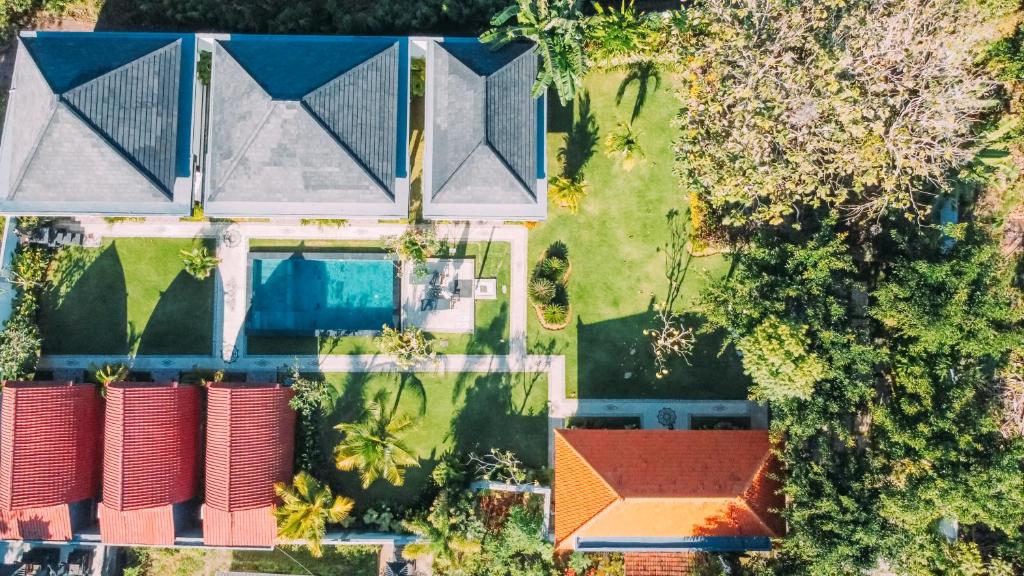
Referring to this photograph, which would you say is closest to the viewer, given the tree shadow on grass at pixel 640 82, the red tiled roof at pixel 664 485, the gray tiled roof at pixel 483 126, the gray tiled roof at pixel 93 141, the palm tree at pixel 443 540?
the gray tiled roof at pixel 93 141

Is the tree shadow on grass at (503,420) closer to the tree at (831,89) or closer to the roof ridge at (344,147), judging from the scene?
the roof ridge at (344,147)

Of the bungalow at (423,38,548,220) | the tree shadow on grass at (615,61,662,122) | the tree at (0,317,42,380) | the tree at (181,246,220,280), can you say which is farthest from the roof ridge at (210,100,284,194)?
the tree shadow on grass at (615,61,662,122)

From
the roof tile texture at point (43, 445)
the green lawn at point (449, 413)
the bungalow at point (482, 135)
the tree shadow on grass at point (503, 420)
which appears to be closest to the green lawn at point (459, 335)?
the green lawn at point (449, 413)

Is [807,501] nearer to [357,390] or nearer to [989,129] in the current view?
[989,129]

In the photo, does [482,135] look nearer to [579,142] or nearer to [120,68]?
[579,142]

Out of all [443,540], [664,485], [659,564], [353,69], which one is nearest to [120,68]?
[353,69]

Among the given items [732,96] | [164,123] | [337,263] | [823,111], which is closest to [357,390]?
[337,263]
